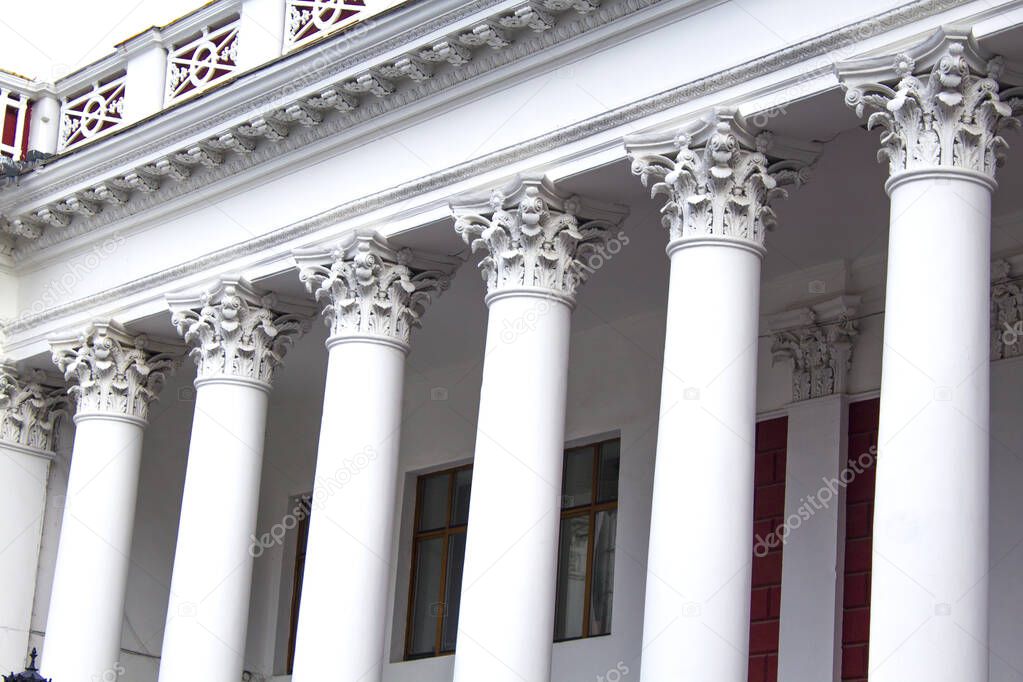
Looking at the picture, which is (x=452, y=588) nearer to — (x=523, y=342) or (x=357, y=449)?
(x=357, y=449)

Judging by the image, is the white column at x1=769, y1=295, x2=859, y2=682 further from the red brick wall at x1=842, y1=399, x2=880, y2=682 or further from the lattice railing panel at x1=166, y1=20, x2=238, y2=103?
the lattice railing panel at x1=166, y1=20, x2=238, y2=103

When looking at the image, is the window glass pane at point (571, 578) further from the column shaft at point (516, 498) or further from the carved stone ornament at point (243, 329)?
the column shaft at point (516, 498)

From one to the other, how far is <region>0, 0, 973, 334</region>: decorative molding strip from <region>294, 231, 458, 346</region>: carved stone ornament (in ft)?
1.55

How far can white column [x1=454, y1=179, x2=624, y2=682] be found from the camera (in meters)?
15.6

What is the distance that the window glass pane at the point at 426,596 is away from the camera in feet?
77.3

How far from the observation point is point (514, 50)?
56.5ft

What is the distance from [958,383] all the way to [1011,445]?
5.15 m

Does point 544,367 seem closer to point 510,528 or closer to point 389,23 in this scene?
point 510,528

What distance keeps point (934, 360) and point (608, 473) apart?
30.6ft

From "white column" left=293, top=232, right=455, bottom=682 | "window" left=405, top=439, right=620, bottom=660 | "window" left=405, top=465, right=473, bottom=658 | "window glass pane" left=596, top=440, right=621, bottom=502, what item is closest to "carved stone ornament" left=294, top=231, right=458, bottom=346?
"white column" left=293, top=232, right=455, bottom=682

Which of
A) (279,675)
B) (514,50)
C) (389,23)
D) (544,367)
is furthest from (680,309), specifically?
(279,675)

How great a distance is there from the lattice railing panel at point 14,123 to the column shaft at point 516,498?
9.50 m

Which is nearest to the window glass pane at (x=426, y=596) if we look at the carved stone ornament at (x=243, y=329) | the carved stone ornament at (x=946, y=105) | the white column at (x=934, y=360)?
the carved stone ornament at (x=243, y=329)

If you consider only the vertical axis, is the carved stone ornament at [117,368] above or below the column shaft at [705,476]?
above
